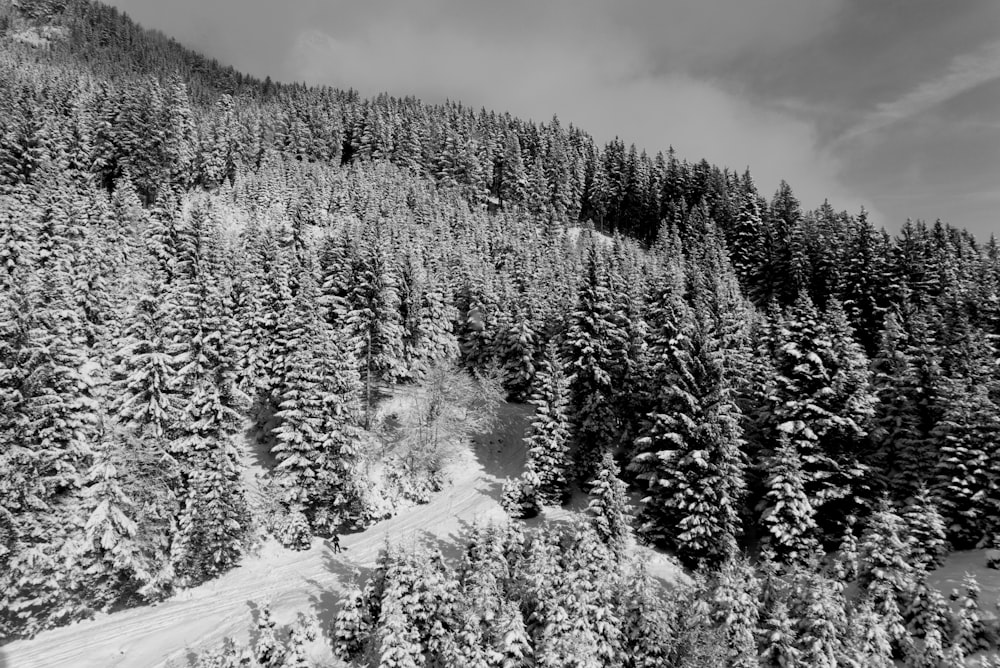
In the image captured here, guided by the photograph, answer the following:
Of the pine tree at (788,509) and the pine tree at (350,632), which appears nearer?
the pine tree at (350,632)

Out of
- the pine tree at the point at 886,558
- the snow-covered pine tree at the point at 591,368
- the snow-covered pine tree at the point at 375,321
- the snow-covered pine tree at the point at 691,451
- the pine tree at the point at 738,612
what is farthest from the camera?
the snow-covered pine tree at the point at 375,321

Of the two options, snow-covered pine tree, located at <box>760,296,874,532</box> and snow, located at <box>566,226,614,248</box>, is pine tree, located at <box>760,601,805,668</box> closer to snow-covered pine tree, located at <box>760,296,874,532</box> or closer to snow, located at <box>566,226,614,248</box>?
snow-covered pine tree, located at <box>760,296,874,532</box>

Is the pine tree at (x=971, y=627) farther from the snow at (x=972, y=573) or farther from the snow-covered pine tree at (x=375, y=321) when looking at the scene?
the snow-covered pine tree at (x=375, y=321)

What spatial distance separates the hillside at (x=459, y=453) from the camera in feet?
69.6

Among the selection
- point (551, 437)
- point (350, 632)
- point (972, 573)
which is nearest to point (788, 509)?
point (972, 573)

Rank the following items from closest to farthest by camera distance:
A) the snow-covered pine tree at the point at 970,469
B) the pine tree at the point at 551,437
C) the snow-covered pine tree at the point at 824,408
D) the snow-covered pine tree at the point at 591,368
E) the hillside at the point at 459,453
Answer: the hillside at the point at 459,453 → the snow-covered pine tree at the point at 970,469 → the snow-covered pine tree at the point at 824,408 → the pine tree at the point at 551,437 → the snow-covered pine tree at the point at 591,368

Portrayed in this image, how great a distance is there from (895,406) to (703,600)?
19.9 m

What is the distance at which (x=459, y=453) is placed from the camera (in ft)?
144

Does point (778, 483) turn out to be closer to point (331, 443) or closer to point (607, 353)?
point (607, 353)

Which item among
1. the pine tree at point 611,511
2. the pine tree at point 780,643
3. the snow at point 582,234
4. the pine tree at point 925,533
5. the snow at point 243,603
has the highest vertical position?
the snow at point 582,234

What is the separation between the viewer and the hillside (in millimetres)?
21203

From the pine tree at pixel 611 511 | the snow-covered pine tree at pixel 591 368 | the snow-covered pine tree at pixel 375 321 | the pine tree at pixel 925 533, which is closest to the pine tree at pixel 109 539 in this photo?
the snow-covered pine tree at pixel 375 321

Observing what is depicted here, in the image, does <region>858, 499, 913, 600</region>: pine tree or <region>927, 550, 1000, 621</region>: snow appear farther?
<region>858, 499, 913, 600</region>: pine tree

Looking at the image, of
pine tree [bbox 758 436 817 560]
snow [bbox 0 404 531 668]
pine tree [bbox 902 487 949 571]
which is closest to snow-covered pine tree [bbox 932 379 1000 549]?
pine tree [bbox 902 487 949 571]
